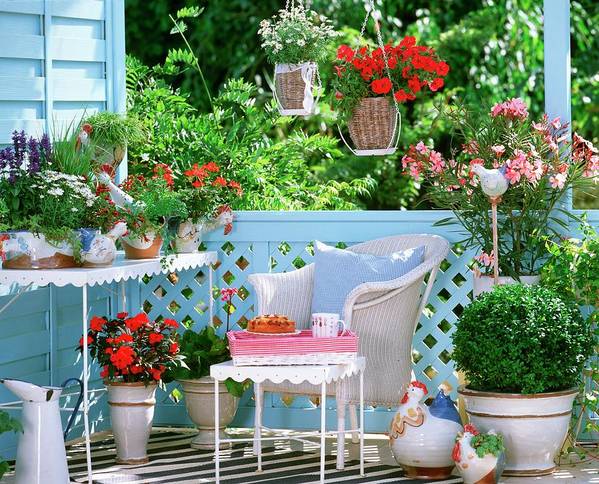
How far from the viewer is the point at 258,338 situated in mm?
4711

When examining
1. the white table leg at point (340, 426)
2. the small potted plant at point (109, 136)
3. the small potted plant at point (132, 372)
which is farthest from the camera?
the small potted plant at point (109, 136)

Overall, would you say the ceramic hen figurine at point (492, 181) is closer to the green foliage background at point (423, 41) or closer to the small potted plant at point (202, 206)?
the small potted plant at point (202, 206)

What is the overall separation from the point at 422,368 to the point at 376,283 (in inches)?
28.5

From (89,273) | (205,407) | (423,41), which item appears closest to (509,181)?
(205,407)

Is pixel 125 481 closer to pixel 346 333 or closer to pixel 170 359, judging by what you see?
pixel 170 359

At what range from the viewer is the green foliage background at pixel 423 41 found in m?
8.67

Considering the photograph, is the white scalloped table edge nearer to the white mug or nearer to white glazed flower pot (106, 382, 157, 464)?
the white mug

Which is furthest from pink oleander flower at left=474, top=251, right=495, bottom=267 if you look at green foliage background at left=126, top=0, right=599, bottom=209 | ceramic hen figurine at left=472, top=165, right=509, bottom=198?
green foliage background at left=126, top=0, right=599, bottom=209

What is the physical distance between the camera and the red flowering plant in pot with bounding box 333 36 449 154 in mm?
5230

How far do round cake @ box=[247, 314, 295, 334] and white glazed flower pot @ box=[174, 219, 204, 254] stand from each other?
843mm

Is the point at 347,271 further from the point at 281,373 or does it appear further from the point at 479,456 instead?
the point at 479,456

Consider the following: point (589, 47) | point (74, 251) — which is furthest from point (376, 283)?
point (589, 47)

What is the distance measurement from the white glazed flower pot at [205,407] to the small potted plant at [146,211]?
0.57 meters

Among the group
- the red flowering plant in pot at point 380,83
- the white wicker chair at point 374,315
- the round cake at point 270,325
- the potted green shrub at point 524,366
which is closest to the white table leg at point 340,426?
the white wicker chair at point 374,315
